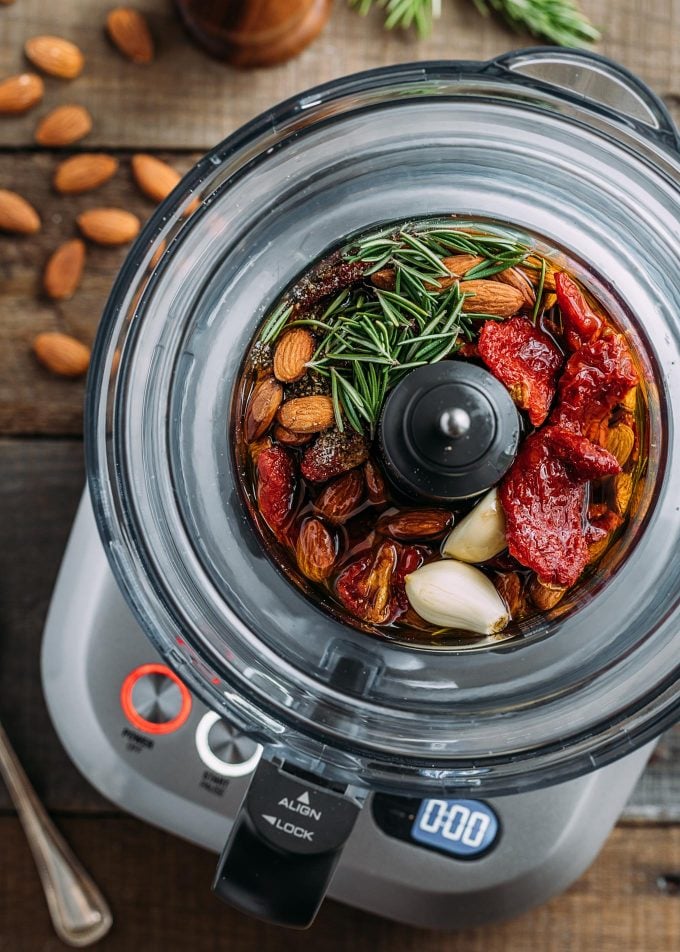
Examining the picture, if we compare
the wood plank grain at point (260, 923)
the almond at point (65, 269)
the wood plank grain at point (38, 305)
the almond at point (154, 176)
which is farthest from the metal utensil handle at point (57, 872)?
the almond at point (154, 176)

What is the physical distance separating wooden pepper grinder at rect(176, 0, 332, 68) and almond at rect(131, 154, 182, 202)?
0.38 ft

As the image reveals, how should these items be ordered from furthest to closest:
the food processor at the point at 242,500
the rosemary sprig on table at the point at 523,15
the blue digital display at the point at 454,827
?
1. the rosemary sprig on table at the point at 523,15
2. the blue digital display at the point at 454,827
3. the food processor at the point at 242,500

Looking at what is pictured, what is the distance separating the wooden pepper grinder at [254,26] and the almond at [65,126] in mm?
129

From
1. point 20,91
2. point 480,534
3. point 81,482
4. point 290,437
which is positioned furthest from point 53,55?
point 480,534

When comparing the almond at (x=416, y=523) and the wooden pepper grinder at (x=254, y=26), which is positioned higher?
the wooden pepper grinder at (x=254, y=26)

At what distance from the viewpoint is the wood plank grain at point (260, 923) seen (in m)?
0.90

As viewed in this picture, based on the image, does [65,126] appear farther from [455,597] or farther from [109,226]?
[455,597]

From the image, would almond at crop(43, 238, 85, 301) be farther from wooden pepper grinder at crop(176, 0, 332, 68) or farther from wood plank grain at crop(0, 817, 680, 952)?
wood plank grain at crop(0, 817, 680, 952)

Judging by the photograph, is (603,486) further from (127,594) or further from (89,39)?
(89,39)

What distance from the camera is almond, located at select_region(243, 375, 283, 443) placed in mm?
632

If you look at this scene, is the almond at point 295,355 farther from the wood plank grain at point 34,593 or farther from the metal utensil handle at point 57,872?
the metal utensil handle at point 57,872

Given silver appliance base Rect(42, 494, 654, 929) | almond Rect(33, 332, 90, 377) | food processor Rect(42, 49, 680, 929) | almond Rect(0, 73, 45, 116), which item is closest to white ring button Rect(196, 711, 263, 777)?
silver appliance base Rect(42, 494, 654, 929)

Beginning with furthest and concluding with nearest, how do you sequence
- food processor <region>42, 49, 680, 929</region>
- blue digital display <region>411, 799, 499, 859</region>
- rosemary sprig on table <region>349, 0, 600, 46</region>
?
1. rosemary sprig on table <region>349, 0, 600, 46</region>
2. blue digital display <region>411, 799, 499, 859</region>
3. food processor <region>42, 49, 680, 929</region>

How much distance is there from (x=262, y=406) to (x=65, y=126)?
1.39ft
